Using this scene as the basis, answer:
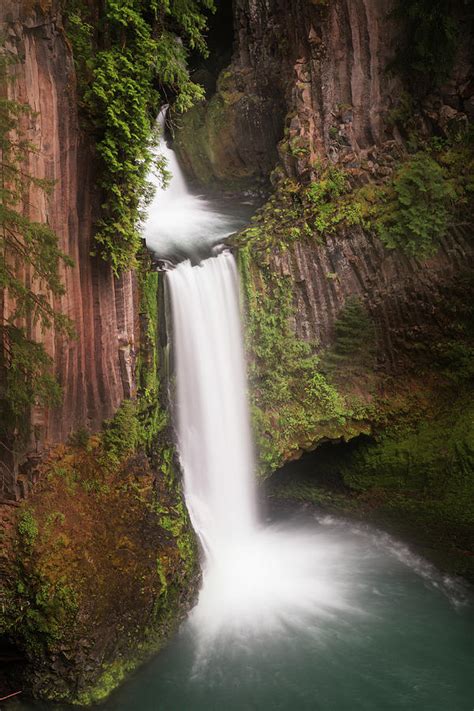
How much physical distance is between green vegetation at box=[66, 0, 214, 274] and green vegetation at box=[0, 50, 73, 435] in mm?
1217

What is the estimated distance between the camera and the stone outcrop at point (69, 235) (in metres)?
7.36

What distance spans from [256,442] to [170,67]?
25.2ft

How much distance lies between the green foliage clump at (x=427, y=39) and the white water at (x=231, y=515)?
6.71 metres

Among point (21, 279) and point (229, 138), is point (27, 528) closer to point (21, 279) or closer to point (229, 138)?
point (21, 279)

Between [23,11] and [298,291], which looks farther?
[298,291]

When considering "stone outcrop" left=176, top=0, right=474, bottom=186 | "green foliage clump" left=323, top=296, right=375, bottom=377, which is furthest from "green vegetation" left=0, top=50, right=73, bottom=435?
"stone outcrop" left=176, top=0, right=474, bottom=186

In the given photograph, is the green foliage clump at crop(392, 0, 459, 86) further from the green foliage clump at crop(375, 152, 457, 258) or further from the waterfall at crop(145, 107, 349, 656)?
the waterfall at crop(145, 107, 349, 656)

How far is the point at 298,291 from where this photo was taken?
1187cm

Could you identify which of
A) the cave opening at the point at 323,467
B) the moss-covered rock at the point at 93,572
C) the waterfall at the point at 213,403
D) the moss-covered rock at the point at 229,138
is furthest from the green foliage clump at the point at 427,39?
the moss-covered rock at the point at 93,572

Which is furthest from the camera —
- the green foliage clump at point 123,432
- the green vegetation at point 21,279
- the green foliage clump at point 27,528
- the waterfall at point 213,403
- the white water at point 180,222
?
the white water at point 180,222

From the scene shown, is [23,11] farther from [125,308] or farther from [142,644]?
[142,644]

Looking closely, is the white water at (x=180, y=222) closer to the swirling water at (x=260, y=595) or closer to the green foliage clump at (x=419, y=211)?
the swirling water at (x=260, y=595)

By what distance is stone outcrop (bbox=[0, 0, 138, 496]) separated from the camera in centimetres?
736

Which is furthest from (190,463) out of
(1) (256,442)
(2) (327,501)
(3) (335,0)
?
(3) (335,0)
